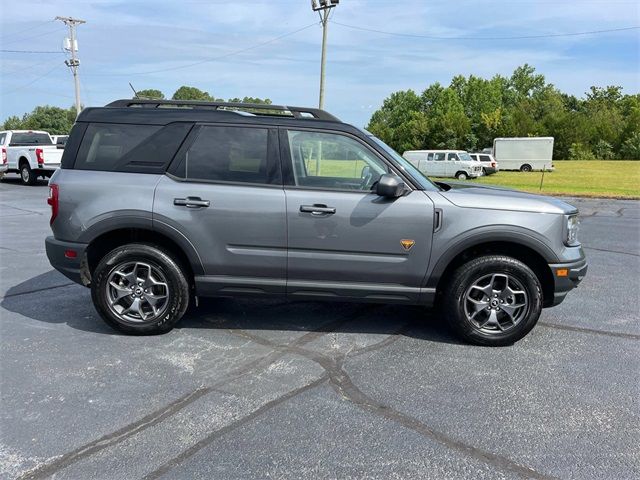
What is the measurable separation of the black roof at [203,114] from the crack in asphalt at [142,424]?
1.88m

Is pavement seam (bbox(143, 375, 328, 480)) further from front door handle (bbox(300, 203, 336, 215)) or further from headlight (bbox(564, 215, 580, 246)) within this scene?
headlight (bbox(564, 215, 580, 246))

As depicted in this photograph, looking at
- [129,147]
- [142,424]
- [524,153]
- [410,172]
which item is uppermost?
[524,153]

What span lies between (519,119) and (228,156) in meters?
69.7

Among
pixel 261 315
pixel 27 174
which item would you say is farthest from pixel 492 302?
pixel 27 174

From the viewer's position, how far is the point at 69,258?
14.4 ft

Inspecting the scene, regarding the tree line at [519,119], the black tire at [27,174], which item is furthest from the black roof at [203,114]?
the tree line at [519,119]

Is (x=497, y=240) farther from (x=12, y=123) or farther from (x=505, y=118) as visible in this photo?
(x=12, y=123)

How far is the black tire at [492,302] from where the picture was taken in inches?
166

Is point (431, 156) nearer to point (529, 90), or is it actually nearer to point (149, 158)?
point (149, 158)

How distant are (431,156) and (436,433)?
3534 cm

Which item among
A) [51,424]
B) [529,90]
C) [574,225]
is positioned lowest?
[51,424]

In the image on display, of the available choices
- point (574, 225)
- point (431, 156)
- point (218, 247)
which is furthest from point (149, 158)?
point (431, 156)

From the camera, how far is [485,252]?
440 cm

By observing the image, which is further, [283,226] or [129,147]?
[129,147]
